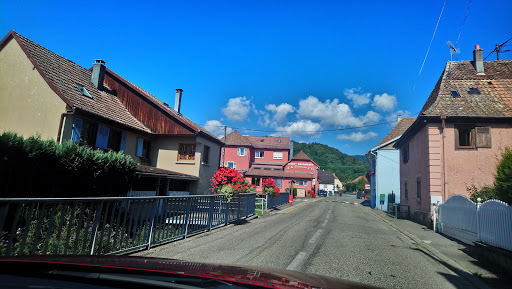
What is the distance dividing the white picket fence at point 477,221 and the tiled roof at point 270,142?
45057 mm

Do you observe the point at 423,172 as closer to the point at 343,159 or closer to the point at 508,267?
the point at 508,267

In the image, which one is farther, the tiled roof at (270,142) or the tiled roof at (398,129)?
the tiled roof at (270,142)

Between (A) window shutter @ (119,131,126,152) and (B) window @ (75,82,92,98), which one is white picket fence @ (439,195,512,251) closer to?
(A) window shutter @ (119,131,126,152)

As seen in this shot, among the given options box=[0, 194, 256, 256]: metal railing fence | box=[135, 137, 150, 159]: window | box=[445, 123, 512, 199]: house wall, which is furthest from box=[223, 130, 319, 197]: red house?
box=[0, 194, 256, 256]: metal railing fence

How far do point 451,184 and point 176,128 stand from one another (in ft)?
57.1

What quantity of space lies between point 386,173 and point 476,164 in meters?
14.1

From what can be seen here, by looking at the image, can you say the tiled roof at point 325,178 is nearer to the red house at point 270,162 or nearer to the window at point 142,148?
the red house at point 270,162

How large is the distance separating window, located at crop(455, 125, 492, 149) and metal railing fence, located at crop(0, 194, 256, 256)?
14866 millimetres

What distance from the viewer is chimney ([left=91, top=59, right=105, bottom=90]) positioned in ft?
66.3

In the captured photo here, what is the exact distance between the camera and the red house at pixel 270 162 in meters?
51.5

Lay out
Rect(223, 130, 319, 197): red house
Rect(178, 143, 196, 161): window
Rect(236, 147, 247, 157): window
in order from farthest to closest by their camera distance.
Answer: Rect(236, 147, 247, 157): window < Rect(223, 130, 319, 197): red house < Rect(178, 143, 196, 161): window

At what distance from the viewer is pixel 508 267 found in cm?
618

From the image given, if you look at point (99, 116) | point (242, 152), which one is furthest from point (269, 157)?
point (99, 116)

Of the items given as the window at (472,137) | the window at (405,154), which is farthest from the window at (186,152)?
the window at (472,137)
